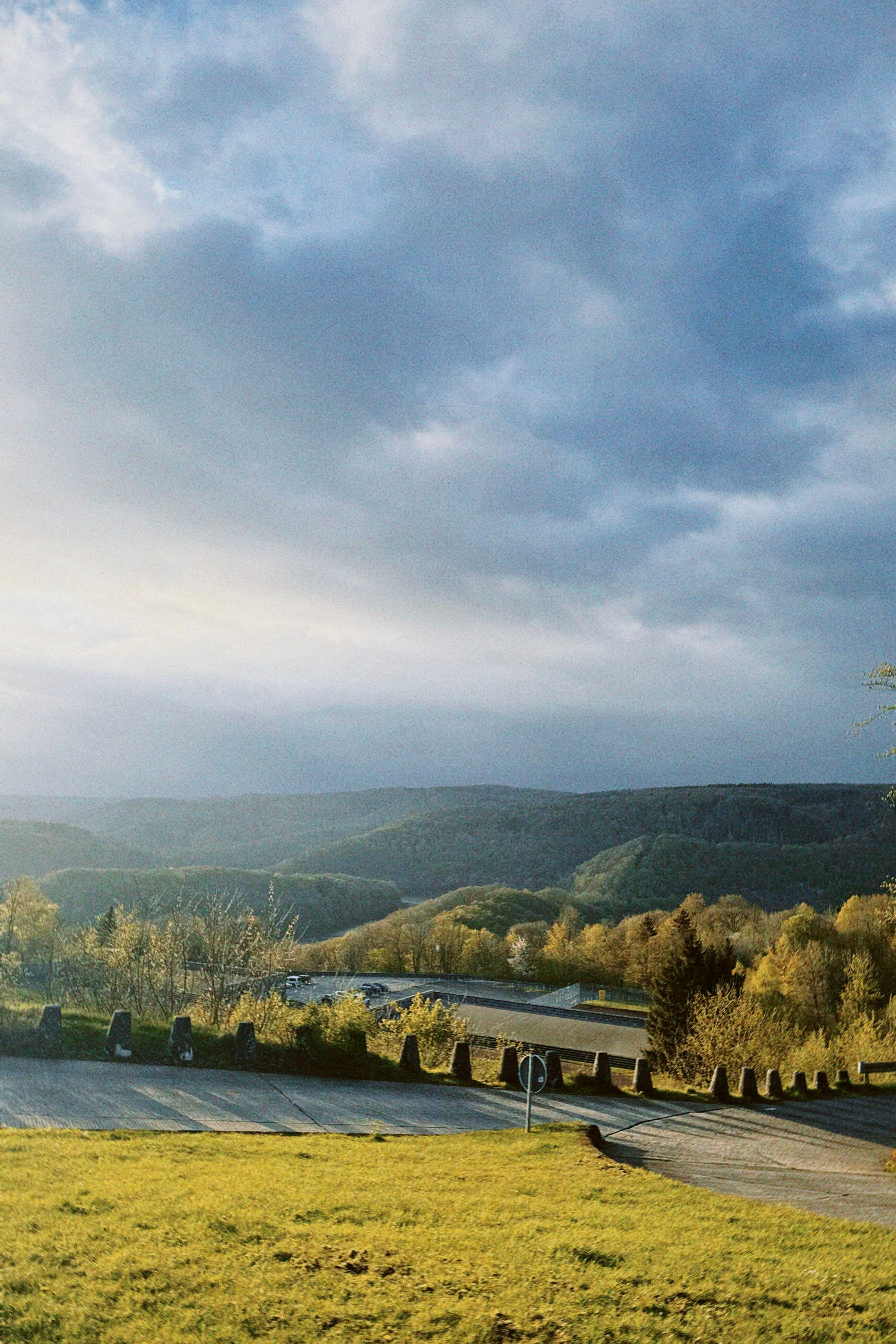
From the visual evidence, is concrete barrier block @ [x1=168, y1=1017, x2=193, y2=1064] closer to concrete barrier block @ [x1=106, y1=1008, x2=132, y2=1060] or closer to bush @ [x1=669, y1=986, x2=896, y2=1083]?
concrete barrier block @ [x1=106, y1=1008, x2=132, y2=1060]

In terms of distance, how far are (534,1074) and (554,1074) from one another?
592cm

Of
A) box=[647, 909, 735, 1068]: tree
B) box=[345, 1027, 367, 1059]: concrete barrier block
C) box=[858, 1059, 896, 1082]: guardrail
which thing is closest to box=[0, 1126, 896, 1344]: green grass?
box=[345, 1027, 367, 1059]: concrete barrier block

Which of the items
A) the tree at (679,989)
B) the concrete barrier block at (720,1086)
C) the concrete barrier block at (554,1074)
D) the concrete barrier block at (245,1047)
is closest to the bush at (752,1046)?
the tree at (679,989)

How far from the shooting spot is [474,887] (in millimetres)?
123875

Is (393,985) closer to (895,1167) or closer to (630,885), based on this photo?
(895,1167)

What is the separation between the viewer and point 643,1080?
2330cm

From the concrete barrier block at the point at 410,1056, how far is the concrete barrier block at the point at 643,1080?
22.4 feet

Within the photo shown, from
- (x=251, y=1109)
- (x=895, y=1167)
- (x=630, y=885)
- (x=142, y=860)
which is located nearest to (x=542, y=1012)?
(x=895, y=1167)

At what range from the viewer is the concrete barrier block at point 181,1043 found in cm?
1650

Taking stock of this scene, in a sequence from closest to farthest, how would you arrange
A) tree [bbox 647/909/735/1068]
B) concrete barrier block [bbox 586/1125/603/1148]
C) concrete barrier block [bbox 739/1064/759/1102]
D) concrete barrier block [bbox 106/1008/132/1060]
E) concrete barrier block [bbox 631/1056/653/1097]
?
concrete barrier block [bbox 586/1125/603/1148] < concrete barrier block [bbox 106/1008/132/1060] < concrete barrier block [bbox 631/1056/653/1097] < concrete barrier block [bbox 739/1064/759/1102] < tree [bbox 647/909/735/1068]

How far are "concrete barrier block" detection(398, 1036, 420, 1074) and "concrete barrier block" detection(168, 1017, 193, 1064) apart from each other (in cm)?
486

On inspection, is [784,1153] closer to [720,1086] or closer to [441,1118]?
[720,1086]

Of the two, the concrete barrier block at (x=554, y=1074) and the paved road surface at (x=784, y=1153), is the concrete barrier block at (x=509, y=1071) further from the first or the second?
the paved road surface at (x=784, y=1153)

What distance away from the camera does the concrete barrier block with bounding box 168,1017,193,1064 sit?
16.5 m
